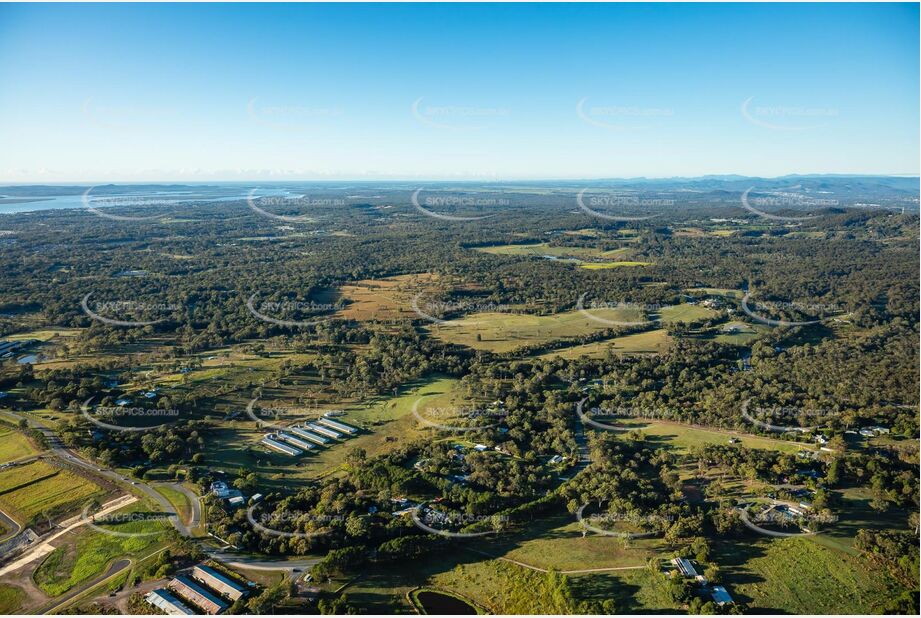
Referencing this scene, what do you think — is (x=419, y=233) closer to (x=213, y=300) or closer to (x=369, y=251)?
(x=369, y=251)

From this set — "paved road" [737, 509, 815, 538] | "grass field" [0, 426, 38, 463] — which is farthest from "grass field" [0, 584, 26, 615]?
"paved road" [737, 509, 815, 538]

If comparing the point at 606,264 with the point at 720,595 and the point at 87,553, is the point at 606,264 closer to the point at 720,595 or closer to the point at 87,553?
the point at 720,595
